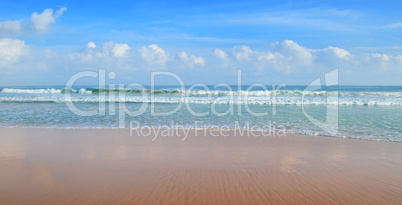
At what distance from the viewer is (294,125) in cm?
859

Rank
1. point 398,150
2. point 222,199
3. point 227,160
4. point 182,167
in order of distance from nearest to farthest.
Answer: point 222,199 < point 182,167 < point 227,160 < point 398,150

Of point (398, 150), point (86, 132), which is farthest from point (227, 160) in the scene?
point (86, 132)

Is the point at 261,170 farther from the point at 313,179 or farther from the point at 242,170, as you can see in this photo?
the point at 313,179

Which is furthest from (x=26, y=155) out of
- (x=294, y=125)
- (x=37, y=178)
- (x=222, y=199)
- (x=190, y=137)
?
(x=294, y=125)

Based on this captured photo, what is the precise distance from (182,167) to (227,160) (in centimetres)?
92

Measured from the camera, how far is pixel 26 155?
497 cm

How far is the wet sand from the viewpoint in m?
3.24

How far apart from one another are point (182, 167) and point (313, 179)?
2119 mm

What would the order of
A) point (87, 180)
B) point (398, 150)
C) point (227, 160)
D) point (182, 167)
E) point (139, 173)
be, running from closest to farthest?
point (87, 180) < point (139, 173) < point (182, 167) < point (227, 160) < point (398, 150)

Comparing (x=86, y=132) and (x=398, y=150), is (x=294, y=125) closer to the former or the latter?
(x=398, y=150)

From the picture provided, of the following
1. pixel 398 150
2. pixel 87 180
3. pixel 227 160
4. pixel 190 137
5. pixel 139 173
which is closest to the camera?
pixel 87 180

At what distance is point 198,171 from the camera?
13.5 ft

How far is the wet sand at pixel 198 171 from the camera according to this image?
10.6ft

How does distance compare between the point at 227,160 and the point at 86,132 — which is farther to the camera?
the point at 86,132
